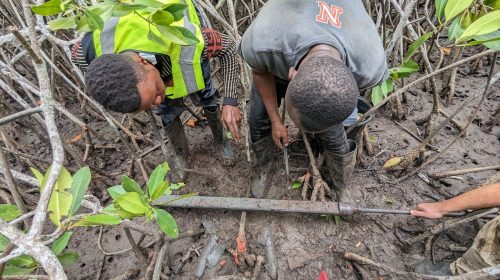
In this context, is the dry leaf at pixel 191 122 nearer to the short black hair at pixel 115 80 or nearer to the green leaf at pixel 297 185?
the green leaf at pixel 297 185

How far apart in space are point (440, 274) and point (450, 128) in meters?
0.96

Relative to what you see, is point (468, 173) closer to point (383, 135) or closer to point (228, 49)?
point (383, 135)

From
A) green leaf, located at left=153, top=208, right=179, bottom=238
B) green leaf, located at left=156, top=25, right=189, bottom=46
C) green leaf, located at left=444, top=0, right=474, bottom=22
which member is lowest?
green leaf, located at left=153, top=208, right=179, bottom=238

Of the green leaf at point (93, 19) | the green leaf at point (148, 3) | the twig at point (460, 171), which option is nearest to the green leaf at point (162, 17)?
the green leaf at point (148, 3)

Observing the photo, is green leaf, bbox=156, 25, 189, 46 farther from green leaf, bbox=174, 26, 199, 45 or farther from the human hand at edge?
the human hand at edge

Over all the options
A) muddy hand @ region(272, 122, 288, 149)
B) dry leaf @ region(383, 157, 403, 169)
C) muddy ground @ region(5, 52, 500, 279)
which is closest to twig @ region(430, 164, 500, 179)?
muddy ground @ region(5, 52, 500, 279)

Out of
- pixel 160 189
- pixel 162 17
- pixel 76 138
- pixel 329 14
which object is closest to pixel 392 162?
pixel 329 14

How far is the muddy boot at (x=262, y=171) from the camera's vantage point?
163 centimetres

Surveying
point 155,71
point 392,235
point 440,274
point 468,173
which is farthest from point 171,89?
point 468,173

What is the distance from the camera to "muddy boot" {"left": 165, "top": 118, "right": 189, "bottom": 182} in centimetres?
171

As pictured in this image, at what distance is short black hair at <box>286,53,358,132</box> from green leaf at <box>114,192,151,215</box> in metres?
0.51

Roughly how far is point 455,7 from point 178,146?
137 cm

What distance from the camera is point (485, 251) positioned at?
112 cm

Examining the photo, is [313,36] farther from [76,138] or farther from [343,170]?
[76,138]
